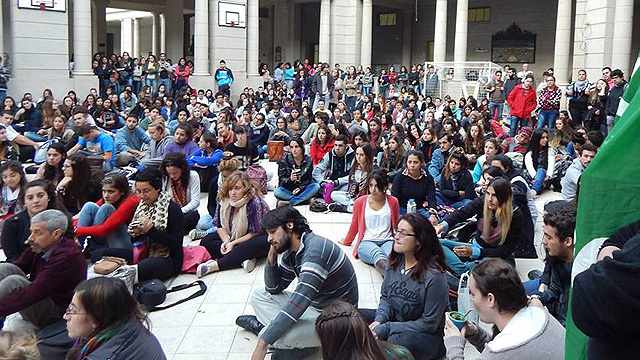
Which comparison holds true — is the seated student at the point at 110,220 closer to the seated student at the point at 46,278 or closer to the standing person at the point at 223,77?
the seated student at the point at 46,278

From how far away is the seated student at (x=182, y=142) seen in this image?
998 cm

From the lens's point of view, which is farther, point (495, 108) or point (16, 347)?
→ point (495, 108)

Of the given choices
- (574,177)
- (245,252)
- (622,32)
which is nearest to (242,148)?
(245,252)

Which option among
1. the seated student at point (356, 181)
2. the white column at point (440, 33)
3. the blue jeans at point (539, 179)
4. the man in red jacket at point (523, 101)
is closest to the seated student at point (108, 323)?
the seated student at point (356, 181)

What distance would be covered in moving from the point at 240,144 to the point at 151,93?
1249cm

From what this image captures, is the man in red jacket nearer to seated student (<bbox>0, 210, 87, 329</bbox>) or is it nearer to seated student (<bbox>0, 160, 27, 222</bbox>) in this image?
seated student (<bbox>0, 160, 27, 222</bbox>)

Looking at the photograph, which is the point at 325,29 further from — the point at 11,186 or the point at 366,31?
the point at 11,186

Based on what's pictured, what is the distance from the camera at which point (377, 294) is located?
612cm

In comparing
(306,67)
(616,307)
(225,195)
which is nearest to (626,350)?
(616,307)

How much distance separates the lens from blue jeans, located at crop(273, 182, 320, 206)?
32.1 ft

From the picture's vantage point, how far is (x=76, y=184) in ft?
24.9

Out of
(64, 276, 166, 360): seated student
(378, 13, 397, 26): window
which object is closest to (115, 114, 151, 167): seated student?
(64, 276, 166, 360): seated student

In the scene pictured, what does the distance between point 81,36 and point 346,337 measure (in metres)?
20.7

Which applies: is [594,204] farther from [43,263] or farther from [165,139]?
[165,139]
